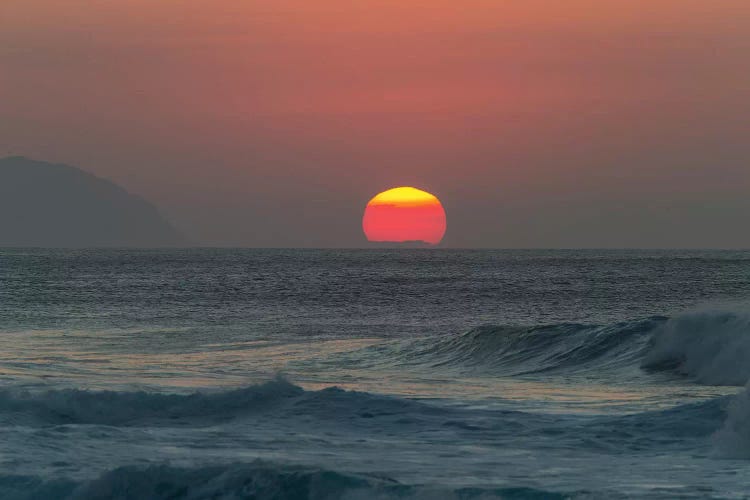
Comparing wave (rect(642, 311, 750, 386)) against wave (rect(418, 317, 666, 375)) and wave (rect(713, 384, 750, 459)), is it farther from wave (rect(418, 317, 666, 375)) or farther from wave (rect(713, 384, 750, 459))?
wave (rect(713, 384, 750, 459))

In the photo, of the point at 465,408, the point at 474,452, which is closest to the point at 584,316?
the point at 465,408

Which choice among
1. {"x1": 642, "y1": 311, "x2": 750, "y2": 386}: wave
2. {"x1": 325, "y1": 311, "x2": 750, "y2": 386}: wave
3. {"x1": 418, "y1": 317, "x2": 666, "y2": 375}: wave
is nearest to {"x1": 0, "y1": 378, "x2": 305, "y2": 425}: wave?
{"x1": 325, "y1": 311, "x2": 750, "y2": 386}: wave

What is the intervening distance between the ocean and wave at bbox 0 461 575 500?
0.03 meters

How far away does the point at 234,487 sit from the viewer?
41.9 ft

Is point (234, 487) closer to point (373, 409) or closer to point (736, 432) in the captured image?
point (373, 409)

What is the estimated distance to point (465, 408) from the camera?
1914 cm

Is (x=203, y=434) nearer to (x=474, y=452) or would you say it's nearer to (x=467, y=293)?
(x=474, y=452)

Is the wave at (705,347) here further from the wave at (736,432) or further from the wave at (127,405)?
the wave at (127,405)

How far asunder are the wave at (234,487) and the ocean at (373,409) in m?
0.03

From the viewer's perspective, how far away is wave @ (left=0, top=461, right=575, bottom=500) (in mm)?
12539

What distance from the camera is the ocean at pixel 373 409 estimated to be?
13023 mm

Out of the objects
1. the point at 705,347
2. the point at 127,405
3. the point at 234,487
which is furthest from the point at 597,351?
the point at 234,487

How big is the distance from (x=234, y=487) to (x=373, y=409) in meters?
5.96

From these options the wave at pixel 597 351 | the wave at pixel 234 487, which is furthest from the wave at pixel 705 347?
the wave at pixel 234 487
